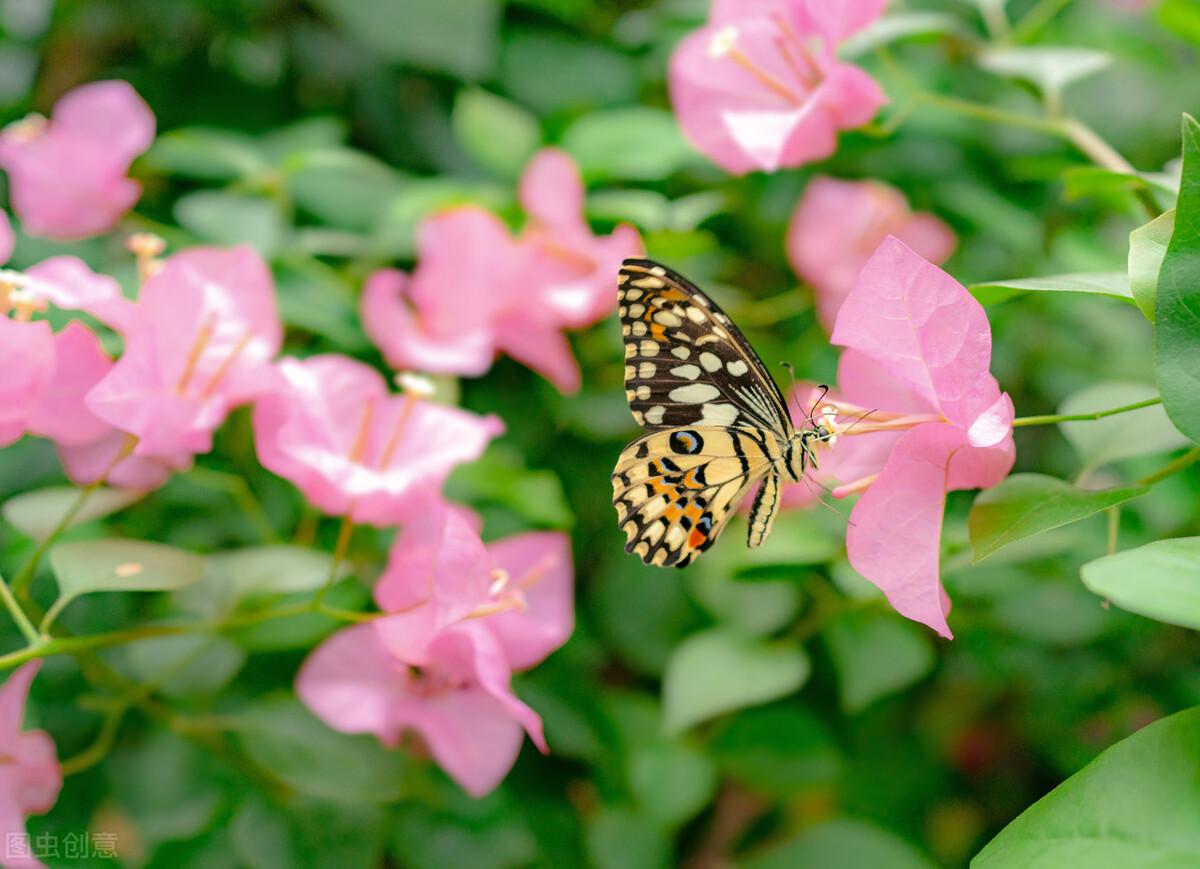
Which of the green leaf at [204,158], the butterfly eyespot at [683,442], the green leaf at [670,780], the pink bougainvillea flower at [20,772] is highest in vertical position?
the butterfly eyespot at [683,442]

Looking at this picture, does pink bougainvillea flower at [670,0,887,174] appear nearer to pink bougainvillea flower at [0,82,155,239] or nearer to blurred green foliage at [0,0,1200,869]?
blurred green foliage at [0,0,1200,869]

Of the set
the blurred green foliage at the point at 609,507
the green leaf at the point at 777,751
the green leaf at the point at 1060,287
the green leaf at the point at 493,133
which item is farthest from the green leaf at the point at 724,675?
the green leaf at the point at 493,133

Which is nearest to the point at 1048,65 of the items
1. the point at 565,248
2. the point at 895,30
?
the point at 895,30

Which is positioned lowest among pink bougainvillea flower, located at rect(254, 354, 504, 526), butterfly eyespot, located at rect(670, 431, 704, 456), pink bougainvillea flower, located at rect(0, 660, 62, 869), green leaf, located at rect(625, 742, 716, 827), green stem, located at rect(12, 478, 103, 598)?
green leaf, located at rect(625, 742, 716, 827)

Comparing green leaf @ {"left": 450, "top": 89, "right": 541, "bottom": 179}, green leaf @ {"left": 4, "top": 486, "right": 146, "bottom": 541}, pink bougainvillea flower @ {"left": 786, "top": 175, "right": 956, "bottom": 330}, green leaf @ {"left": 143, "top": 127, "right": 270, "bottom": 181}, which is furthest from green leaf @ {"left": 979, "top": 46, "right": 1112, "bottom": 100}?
green leaf @ {"left": 4, "top": 486, "right": 146, "bottom": 541}

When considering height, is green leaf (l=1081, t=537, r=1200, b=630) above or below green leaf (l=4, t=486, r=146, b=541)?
above

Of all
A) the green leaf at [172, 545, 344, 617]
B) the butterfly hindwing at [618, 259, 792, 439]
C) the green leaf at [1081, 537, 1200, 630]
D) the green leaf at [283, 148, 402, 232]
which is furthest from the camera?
the green leaf at [283, 148, 402, 232]

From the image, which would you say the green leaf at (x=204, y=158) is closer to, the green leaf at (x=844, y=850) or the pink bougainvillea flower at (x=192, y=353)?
the pink bougainvillea flower at (x=192, y=353)
